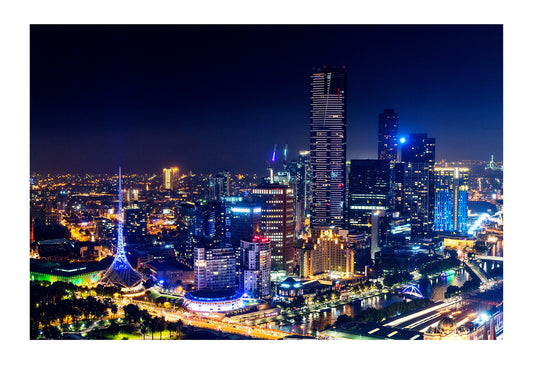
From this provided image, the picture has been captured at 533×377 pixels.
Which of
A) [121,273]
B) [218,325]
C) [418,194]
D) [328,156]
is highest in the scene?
[328,156]

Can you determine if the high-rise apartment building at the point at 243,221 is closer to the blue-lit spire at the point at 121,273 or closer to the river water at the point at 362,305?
the blue-lit spire at the point at 121,273

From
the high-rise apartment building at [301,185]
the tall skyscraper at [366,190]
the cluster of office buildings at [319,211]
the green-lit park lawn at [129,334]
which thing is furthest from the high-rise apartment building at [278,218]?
the green-lit park lawn at [129,334]

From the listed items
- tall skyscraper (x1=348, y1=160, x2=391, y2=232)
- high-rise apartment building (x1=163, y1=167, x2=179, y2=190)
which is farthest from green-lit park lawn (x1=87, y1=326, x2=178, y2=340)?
tall skyscraper (x1=348, y1=160, x2=391, y2=232)

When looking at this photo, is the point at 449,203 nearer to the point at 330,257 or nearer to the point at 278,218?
the point at 330,257

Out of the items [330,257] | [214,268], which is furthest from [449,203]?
[214,268]

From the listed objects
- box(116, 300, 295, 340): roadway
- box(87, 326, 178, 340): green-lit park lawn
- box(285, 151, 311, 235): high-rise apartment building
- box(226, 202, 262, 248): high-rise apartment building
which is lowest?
box(116, 300, 295, 340): roadway

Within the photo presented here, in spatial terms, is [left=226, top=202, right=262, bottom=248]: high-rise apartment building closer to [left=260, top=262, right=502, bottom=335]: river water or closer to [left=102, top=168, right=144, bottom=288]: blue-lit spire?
[left=102, top=168, right=144, bottom=288]: blue-lit spire
